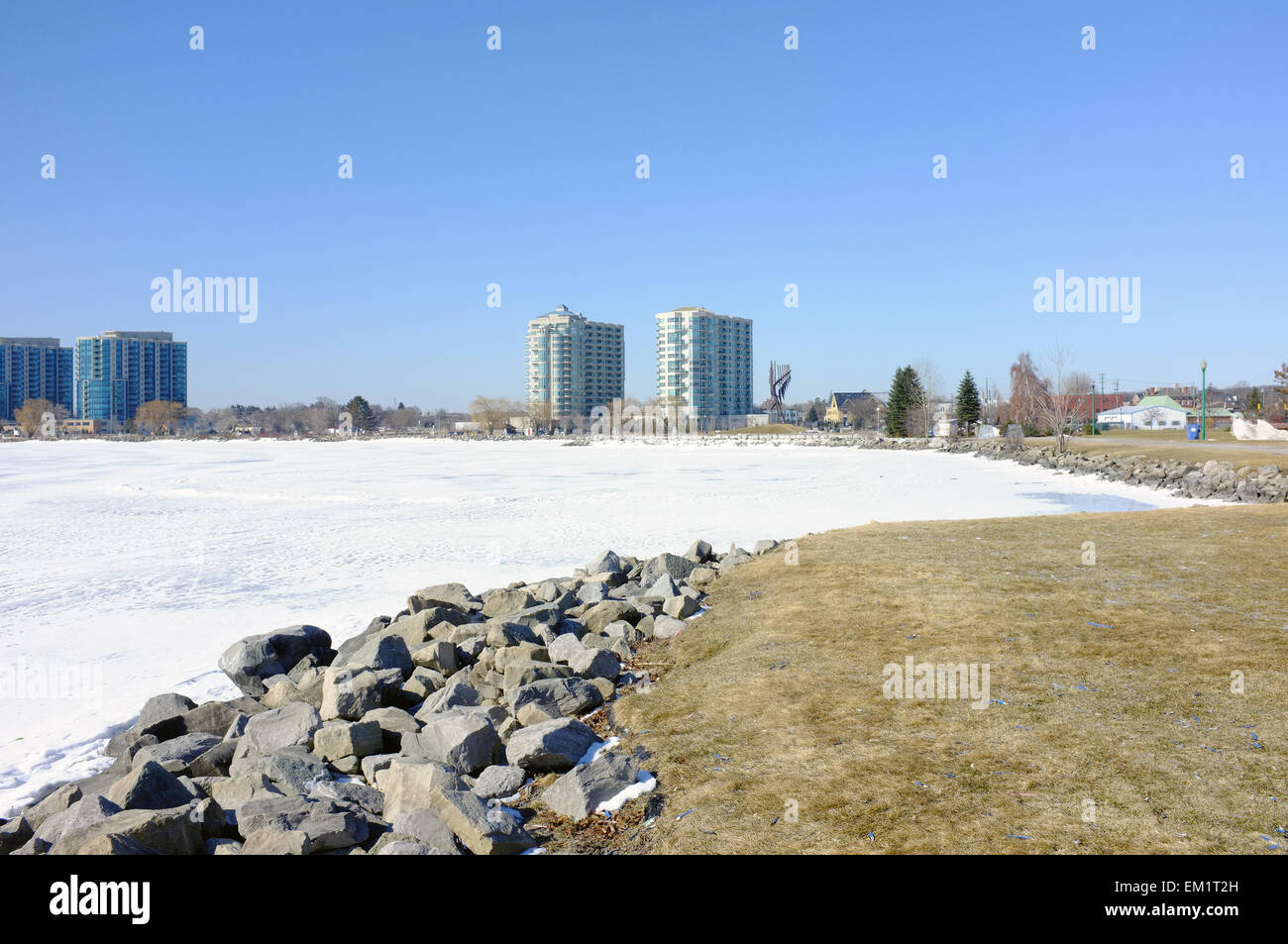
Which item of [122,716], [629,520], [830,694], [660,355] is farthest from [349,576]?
[660,355]

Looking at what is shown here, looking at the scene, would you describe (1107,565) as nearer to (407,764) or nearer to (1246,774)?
(1246,774)

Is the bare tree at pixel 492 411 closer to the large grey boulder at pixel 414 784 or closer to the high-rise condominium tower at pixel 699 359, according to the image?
the high-rise condominium tower at pixel 699 359

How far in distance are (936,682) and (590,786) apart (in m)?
2.99

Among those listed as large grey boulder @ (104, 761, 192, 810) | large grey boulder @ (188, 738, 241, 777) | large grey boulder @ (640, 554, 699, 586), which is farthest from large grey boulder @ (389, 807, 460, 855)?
large grey boulder @ (640, 554, 699, 586)

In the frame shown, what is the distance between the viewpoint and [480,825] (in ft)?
14.9

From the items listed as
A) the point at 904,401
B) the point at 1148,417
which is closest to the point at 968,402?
the point at 904,401

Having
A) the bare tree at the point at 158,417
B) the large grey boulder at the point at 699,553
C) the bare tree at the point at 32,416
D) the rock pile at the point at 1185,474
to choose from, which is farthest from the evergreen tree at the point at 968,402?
the bare tree at the point at 32,416

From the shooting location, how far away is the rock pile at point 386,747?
4.67 meters

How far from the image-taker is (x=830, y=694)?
6.33m

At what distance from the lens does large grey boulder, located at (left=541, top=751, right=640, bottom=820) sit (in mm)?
5102

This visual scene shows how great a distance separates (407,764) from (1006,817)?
3.67m

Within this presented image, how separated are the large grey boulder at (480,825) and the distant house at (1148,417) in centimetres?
12224
